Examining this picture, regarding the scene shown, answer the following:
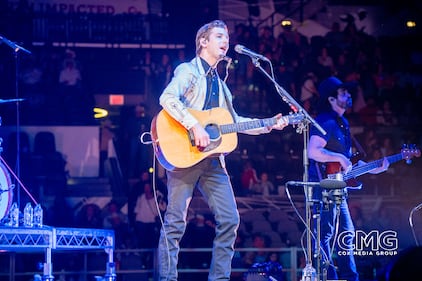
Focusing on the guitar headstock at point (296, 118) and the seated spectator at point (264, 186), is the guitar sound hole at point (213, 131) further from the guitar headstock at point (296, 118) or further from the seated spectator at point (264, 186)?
the seated spectator at point (264, 186)

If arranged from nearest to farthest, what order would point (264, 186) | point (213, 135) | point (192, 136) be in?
point (192, 136)
point (213, 135)
point (264, 186)

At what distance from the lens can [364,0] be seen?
12.0 metres

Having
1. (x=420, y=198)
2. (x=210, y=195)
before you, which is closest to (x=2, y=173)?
(x=210, y=195)

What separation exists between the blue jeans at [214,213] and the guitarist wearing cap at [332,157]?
1.52 m

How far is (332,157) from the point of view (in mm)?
7043

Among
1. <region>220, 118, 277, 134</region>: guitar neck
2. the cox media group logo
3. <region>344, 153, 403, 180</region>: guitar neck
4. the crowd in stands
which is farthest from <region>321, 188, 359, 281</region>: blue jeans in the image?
the crowd in stands

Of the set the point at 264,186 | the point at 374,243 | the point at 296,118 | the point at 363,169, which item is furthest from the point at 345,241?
the point at 264,186

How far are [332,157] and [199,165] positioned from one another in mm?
2071

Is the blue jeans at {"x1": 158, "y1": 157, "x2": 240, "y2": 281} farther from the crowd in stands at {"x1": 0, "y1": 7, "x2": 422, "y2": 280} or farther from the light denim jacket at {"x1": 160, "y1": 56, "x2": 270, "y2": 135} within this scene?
the crowd in stands at {"x1": 0, "y1": 7, "x2": 422, "y2": 280}

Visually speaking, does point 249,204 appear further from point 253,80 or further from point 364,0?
point 364,0

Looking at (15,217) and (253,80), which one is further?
(253,80)

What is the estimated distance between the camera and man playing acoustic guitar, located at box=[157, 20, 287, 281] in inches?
210

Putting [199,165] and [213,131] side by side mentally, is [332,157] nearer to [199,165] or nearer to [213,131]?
[213,131]

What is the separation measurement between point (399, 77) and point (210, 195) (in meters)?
7.40
